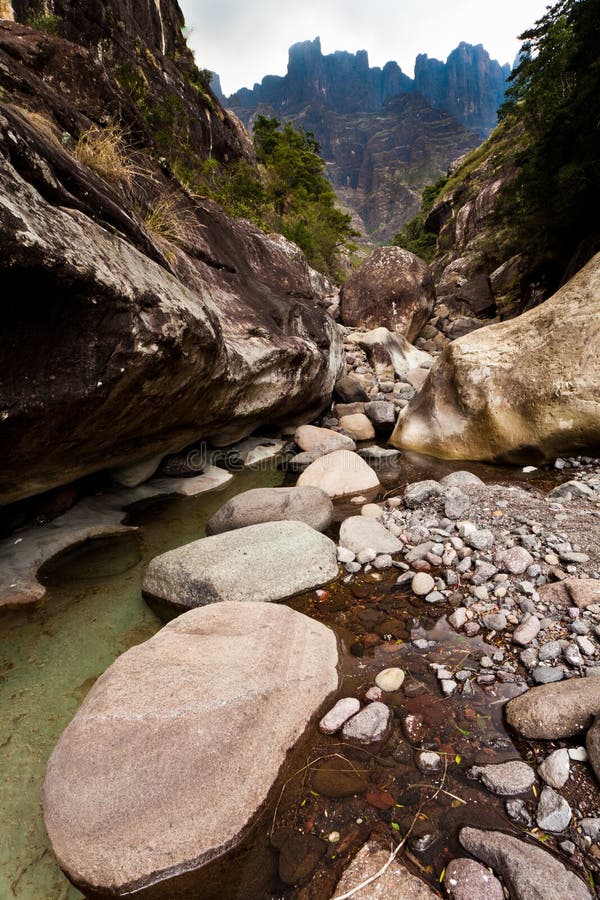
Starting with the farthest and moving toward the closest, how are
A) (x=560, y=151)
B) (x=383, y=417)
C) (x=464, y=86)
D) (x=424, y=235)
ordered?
(x=464, y=86) < (x=424, y=235) < (x=560, y=151) < (x=383, y=417)

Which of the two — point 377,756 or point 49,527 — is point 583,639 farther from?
point 49,527

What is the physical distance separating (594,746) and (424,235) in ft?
167

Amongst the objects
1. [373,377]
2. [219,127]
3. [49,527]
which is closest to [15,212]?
[49,527]

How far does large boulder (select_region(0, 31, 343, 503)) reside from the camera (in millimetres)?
2998

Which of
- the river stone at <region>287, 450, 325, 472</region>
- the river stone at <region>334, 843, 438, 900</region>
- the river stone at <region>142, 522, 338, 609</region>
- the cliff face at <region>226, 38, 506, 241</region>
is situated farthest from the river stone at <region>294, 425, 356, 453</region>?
the cliff face at <region>226, 38, 506, 241</region>

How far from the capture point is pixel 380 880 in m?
1.67

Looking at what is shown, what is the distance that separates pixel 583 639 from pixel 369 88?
263 meters

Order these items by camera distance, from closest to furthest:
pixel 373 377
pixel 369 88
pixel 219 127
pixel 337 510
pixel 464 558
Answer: pixel 464 558 → pixel 337 510 → pixel 373 377 → pixel 219 127 → pixel 369 88

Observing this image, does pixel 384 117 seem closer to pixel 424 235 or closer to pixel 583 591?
pixel 424 235

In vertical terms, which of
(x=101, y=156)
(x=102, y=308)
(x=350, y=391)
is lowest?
(x=350, y=391)

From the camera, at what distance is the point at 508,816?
1.81m

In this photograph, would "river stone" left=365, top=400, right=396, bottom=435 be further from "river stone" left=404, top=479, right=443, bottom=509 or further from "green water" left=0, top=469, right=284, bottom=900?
"green water" left=0, top=469, right=284, bottom=900

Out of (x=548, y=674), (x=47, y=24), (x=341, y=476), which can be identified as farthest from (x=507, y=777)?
(x=47, y=24)

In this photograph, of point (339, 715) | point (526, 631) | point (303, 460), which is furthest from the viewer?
point (303, 460)
